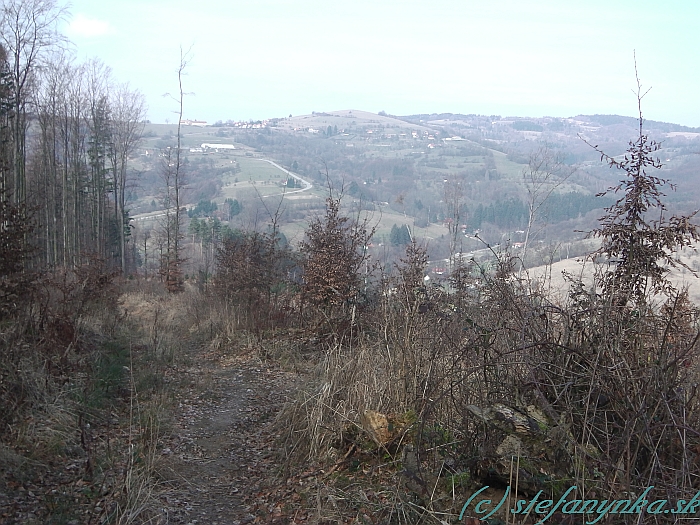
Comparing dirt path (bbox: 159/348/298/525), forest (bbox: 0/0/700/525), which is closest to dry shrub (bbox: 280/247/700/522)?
forest (bbox: 0/0/700/525)

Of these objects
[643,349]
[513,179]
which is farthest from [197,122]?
[643,349]

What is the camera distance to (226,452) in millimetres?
5867

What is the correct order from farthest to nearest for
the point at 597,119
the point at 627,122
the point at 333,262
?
1. the point at 597,119
2. the point at 627,122
3. the point at 333,262

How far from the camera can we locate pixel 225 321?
11.7m

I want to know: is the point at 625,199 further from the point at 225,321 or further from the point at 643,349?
the point at 225,321

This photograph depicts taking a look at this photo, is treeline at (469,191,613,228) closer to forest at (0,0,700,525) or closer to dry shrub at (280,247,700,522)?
forest at (0,0,700,525)

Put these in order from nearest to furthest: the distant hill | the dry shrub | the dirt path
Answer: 1. the dry shrub
2. the dirt path
3. the distant hill

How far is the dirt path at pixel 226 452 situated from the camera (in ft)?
14.7

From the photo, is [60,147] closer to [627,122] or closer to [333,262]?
[333,262]

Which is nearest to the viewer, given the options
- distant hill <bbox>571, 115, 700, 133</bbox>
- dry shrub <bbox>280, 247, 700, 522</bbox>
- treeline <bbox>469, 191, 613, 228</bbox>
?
dry shrub <bbox>280, 247, 700, 522</bbox>

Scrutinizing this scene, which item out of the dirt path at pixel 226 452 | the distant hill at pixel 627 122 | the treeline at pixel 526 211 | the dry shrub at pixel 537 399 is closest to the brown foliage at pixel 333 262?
the dirt path at pixel 226 452

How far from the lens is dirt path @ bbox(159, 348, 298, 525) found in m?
4.48

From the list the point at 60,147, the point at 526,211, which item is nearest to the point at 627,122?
the point at 526,211

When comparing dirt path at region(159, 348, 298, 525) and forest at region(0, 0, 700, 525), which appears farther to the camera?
dirt path at region(159, 348, 298, 525)
